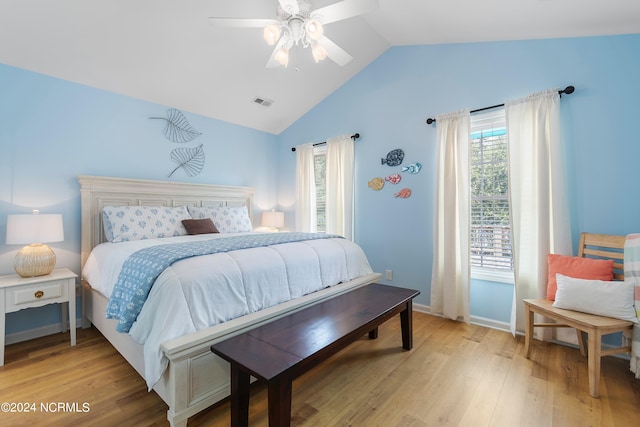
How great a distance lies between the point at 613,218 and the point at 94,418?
3633mm

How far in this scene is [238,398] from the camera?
142cm

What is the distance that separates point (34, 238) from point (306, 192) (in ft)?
9.45

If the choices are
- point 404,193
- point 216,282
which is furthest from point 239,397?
point 404,193

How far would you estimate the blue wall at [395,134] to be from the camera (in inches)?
87.1

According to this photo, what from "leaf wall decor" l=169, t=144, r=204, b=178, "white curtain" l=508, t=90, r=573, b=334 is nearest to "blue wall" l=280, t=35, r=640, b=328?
"white curtain" l=508, t=90, r=573, b=334

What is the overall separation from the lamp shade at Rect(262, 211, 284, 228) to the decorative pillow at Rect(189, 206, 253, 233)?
500 millimetres

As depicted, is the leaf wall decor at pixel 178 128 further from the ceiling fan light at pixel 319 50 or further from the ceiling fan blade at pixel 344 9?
the ceiling fan blade at pixel 344 9

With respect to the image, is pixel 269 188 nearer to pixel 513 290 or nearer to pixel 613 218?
pixel 513 290

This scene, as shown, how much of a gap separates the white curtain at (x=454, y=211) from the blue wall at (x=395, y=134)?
0.15 meters

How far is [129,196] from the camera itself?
3115 millimetres

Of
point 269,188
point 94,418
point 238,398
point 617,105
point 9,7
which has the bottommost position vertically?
point 94,418

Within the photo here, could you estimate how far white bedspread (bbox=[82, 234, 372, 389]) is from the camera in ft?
4.93

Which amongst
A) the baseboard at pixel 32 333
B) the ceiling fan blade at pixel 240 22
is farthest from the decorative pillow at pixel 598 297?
the baseboard at pixel 32 333

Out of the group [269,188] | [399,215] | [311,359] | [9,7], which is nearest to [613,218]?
[399,215]
